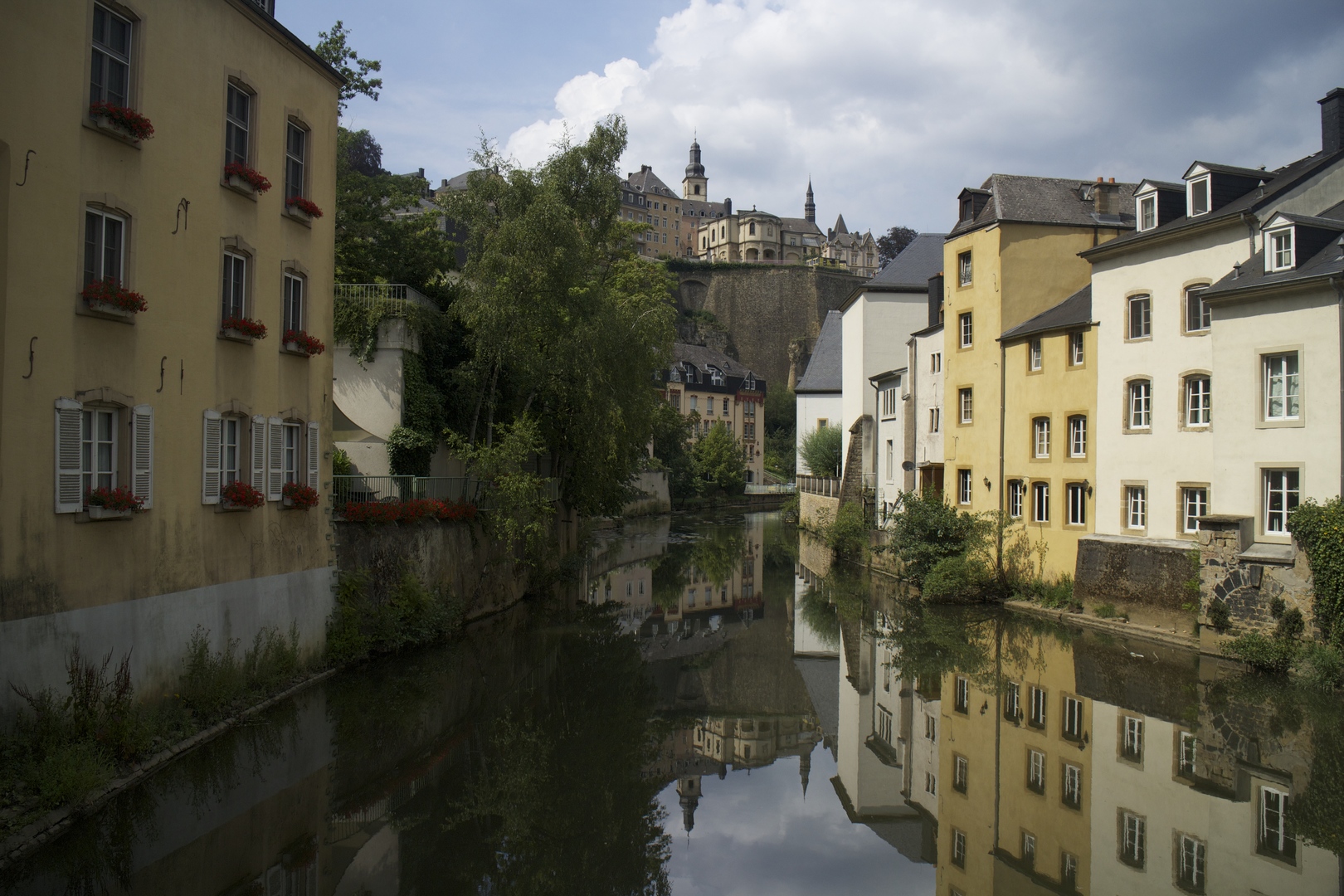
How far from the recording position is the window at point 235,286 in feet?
42.0

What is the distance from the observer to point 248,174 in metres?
12.8

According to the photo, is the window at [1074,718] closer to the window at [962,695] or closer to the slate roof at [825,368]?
the window at [962,695]

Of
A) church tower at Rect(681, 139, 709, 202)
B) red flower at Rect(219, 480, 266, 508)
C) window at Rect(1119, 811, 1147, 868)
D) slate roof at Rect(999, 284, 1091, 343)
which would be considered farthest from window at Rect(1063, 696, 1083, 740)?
church tower at Rect(681, 139, 709, 202)

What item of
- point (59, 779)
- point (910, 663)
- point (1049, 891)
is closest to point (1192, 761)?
point (1049, 891)

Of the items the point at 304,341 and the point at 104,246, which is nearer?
the point at 104,246

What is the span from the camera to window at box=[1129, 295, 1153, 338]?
69.1ft

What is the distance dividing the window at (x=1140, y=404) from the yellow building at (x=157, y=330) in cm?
1623

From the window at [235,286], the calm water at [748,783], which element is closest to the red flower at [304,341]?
the window at [235,286]

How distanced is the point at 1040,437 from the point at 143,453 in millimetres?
19636

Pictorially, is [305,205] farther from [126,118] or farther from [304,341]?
[126,118]

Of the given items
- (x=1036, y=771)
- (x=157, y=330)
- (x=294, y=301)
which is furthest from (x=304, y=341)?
(x=1036, y=771)

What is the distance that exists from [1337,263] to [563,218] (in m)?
14.0

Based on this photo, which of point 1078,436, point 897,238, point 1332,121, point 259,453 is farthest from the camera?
point 897,238

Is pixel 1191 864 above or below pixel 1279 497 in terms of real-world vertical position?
below
